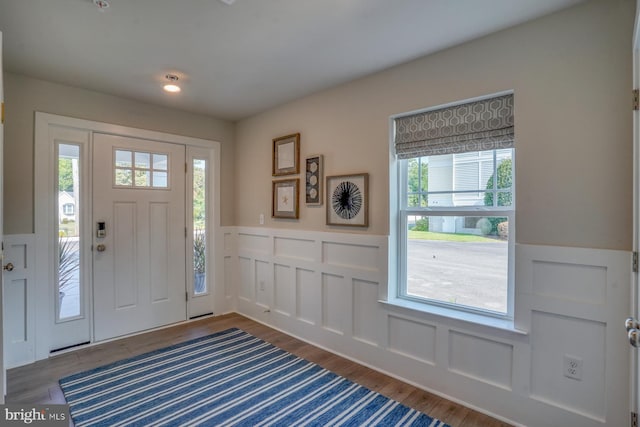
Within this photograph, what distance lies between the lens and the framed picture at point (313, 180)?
3104 mm

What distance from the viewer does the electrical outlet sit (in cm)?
178

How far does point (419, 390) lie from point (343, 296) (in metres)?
0.92

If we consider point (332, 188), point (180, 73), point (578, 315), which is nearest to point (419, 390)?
point (578, 315)

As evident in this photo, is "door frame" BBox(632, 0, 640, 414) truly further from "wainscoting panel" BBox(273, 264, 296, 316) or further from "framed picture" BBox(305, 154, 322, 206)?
"wainscoting panel" BBox(273, 264, 296, 316)

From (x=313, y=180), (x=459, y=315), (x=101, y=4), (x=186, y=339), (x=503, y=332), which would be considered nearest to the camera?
(x=101, y=4)

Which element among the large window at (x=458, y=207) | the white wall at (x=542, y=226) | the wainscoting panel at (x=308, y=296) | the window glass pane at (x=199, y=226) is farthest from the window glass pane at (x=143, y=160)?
the large window at (x=458, y=207)

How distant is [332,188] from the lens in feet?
9.79

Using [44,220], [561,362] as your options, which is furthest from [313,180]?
[44,220]

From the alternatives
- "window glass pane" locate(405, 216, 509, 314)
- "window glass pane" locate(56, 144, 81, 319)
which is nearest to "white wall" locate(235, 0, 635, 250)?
"window glass pane" locate(405, 216, 509, 314)

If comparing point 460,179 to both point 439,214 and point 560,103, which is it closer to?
point 439,214

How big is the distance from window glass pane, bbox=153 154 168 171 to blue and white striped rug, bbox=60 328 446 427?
73.8 inches

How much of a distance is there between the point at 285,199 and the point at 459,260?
1.81 metres

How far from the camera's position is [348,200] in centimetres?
284

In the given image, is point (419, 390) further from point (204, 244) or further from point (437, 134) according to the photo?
point (204, 244)
